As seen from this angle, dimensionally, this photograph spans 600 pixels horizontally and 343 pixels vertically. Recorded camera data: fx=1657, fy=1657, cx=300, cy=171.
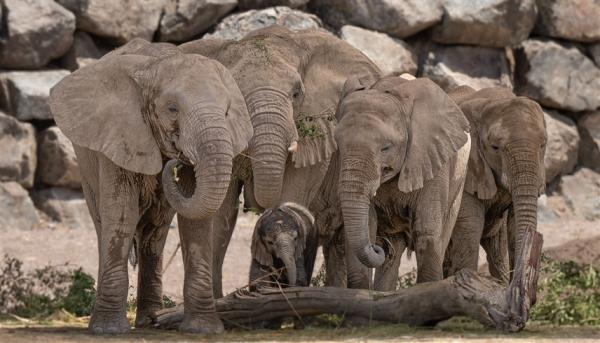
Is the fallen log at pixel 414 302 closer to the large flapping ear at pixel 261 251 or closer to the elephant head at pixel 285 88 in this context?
the large flapping ear at pixel 261 251

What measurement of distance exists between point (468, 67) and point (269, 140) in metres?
8.47

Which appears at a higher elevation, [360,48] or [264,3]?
[264,3]

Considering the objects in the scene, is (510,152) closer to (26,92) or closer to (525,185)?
(525,185)

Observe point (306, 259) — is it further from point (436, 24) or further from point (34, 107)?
point (436, 24)

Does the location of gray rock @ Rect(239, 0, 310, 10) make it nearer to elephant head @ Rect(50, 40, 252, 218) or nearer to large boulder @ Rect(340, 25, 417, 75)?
large boulder @ Rect(340, 25, 417, 75)

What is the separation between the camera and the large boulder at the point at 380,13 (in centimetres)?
1777

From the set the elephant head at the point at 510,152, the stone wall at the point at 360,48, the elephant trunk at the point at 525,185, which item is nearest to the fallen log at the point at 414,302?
the elephant head at the point at 510,152

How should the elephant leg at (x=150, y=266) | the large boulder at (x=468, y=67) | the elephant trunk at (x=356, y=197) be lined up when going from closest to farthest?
1. the elephant trunk at (x=356, y=197)
2. the elephant leg at (x=150, y=266)
3. the large boulder at (x=468, y=67)

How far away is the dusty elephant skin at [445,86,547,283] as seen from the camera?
10867 mm

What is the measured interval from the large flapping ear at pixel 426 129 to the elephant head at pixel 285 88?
21.1 inches

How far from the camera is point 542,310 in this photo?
10391mm

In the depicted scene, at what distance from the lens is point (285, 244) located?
10.2m

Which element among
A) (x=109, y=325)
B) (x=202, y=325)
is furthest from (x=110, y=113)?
(x=202, y=325)

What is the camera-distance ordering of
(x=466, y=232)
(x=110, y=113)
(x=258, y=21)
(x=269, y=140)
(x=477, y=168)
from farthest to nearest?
(x=258, y=21) → (x=466, y=232) → (x=477, y=168) → (x=269, y=140) → (x=110, y=113)
